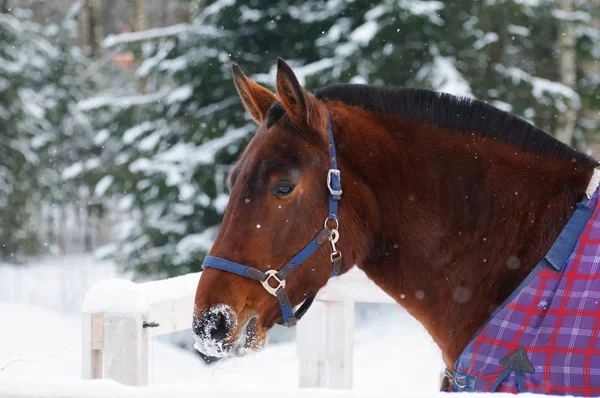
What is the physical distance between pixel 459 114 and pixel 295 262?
816mm

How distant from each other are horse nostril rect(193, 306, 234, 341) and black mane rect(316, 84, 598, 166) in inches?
35.4

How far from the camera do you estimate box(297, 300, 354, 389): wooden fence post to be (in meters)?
3.46

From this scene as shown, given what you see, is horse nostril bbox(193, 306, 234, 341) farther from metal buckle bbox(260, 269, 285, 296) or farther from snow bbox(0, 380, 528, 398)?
snow bbox(0, 380, 528, 398)

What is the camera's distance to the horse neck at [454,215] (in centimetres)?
209

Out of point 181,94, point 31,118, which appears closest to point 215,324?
point 181,94

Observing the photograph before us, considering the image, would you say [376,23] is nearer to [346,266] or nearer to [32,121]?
[346,266]

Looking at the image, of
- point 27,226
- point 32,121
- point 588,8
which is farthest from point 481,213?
point 27,226

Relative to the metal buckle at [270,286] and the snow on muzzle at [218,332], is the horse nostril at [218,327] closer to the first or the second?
the snow on muzzle at [218,332]

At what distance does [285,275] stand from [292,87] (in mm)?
621

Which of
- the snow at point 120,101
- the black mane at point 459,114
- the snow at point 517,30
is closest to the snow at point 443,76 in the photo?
the snow at point 517,30

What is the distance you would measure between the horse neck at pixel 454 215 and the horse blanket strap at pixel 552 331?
0.31ft

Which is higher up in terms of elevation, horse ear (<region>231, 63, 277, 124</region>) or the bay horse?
horse ear (<region>231, 63, 277, 124</region>)

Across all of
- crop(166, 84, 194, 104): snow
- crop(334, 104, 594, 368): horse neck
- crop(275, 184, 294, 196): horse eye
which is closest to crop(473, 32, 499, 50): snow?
crop(166, 84, 194, 104): snow

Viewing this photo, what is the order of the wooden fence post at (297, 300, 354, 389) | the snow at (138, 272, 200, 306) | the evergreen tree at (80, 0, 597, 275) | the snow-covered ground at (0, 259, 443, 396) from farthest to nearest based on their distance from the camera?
the evergreen tree at (80, 0, 597, 275), the snow-covered ground at (0, 259, 443, 396), the wooden fence post at (297, 300, 354, 389), the snow at (138, 272, 200, 306)
